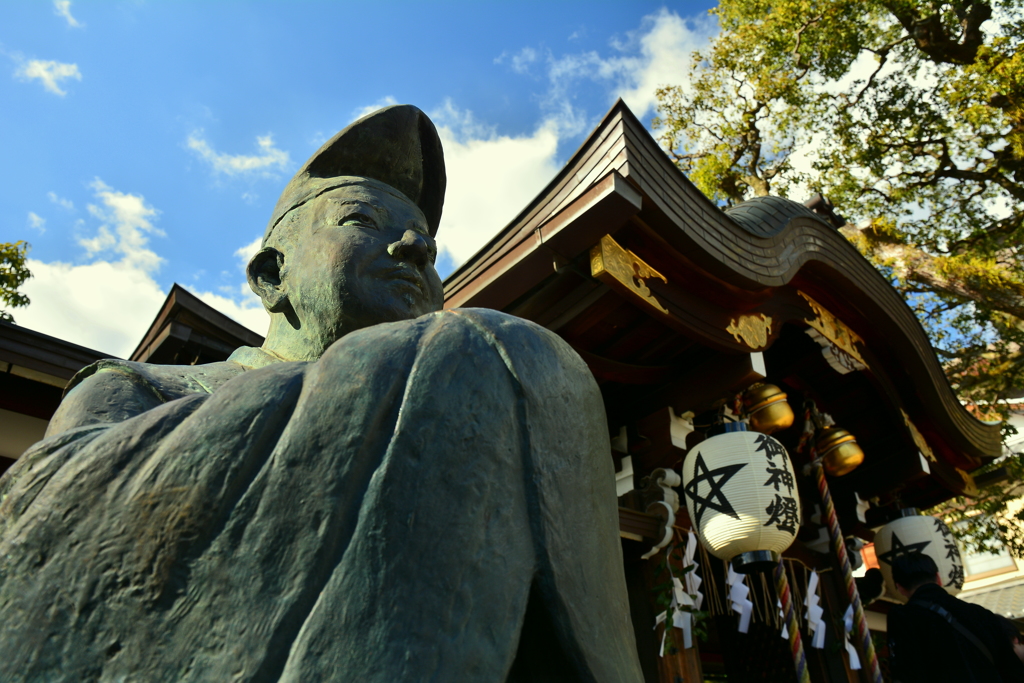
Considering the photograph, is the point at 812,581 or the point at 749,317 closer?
the point at 749,317

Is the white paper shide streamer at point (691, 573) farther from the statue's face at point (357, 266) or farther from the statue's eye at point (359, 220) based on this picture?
the statue's eye at point (359, 220)

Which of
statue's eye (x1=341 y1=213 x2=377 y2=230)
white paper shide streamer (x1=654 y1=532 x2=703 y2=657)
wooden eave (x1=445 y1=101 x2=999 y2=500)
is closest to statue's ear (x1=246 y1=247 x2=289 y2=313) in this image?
statue's eye (x1=341 y1=213 x2=377 y2=230)

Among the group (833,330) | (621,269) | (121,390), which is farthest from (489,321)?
(833,330)

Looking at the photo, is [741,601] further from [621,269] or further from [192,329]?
[192,329]

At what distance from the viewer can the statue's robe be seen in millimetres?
859

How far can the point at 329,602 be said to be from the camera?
2.82 ft

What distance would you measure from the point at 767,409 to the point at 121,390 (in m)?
4.08

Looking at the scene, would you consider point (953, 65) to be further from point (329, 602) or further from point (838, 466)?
point (329, 602)

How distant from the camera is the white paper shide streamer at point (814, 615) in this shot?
16.3 ft

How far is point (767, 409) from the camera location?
15.1ft

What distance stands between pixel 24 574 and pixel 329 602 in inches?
16.9

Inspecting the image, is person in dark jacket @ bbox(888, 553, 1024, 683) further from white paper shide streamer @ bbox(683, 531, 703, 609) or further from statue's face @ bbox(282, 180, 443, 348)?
statue's face @ bbox(282, 180, 443, 348)

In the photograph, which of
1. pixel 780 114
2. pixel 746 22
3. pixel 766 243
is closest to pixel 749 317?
pixel 766 243

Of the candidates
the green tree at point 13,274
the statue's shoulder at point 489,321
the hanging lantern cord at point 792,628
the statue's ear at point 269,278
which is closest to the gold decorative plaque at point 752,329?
the hanging lantern cord at point 792,628
